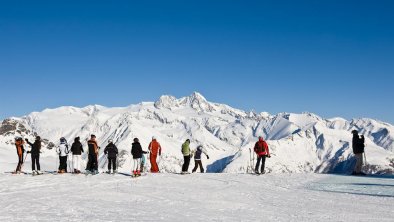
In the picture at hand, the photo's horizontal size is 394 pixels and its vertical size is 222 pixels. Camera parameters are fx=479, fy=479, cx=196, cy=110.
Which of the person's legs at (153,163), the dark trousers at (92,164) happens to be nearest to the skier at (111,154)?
the dark trousers at (92,164)

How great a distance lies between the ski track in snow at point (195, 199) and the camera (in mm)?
16281

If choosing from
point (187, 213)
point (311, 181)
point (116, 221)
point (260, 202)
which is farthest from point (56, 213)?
point (311, 181)

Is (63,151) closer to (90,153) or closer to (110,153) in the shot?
(90,153)

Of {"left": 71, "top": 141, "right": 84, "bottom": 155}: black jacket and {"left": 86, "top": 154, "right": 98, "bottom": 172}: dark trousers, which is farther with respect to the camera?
{"left": 86, "top": 154, "right": 98, "bottom": 172}: dark trousers

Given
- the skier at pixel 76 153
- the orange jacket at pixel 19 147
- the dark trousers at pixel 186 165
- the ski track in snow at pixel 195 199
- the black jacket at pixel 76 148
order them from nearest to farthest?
the ski track in snow at pixel 195 199
the black jacket at pixel 76 148
the skier at pixel 76 153
the dark trousers at pixel 186 165
the orange jacket at pixel 19 147

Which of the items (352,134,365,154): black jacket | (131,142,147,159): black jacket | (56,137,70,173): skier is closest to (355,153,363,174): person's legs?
(352,134,365,154): black jacket

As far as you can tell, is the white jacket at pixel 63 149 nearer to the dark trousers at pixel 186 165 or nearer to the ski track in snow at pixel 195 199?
the ski track in snow at pixel 195 199

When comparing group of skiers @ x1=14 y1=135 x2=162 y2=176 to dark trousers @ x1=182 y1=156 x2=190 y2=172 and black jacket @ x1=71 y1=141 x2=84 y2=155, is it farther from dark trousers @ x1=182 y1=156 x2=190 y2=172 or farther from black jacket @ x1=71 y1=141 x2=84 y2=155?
dark trousers @ x1=182 y1=156 x2=190 y2=172

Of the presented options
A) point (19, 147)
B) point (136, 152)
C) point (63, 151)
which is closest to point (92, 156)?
point (63, 151)

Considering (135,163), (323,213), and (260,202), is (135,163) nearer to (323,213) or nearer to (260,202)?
(260,202)

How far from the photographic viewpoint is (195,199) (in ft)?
67.5

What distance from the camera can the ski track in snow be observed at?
1628 cm

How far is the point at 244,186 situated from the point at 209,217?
32.2 feet

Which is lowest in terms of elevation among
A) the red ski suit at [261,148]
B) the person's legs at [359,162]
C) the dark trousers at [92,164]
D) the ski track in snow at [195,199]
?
the ski track in snow at [195,199]
